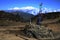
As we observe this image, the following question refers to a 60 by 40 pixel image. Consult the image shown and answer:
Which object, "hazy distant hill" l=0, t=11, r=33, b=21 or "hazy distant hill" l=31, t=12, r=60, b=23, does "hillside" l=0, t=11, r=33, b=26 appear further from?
"hazy distant hill" l=31, t=12, r=60, b=23

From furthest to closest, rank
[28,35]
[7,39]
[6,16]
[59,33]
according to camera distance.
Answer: [6,16]
[59,33]
[28,35]
[7,39]

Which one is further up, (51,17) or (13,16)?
(13,16)

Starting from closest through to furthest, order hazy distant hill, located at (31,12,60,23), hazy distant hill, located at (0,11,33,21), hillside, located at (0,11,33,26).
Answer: hillside, located at (0,11,33,26)
hazy distant hill, located at (0,11,33,21)
hazy distant hill, located at (31,12,60,23)

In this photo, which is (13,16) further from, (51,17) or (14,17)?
(51,17)

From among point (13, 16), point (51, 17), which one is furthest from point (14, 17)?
point (51, 17)

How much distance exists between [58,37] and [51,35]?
2.09ft

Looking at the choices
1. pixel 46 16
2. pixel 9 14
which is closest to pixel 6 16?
pixel 9 14

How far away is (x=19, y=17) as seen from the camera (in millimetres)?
16141

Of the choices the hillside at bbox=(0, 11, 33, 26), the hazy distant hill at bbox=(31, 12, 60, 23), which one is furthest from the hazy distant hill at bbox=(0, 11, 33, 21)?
the hazy distant hill at bbox=(31, 12, 60, 23)

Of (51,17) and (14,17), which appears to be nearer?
(14,17)

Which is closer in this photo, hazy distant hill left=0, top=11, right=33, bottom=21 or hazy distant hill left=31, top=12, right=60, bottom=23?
hazy distant hill left=0, top=11, right=33, bottom=21

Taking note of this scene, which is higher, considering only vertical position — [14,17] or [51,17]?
[14,17]

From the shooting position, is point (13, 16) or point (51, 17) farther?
point (51, 17)

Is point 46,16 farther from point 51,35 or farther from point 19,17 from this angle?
point 51,35
